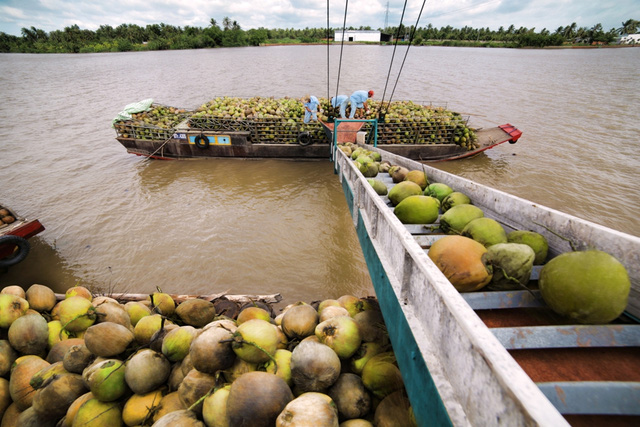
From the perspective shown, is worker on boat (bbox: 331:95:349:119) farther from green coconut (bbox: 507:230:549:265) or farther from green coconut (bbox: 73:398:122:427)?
green coconut (bbox: 73:398:122:427)

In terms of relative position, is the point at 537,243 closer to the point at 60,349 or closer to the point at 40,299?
the point at 60,349

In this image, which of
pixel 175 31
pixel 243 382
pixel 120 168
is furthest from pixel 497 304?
pixel 175 31

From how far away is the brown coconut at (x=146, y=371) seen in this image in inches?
87.0

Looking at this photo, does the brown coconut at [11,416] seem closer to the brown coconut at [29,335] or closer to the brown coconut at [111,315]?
the brown coconut at [29,335]

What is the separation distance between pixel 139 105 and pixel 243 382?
13.0 metres

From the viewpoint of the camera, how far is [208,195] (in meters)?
8.66

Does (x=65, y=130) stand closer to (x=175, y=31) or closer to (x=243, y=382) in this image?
(x=243, y=382)

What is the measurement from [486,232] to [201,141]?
10017 mm

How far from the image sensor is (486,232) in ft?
7.25

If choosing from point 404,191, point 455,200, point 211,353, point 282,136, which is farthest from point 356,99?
point 211,353

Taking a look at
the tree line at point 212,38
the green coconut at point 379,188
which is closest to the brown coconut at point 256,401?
the green coconut at point 379,188

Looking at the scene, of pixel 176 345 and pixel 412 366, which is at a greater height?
pixel 412 366

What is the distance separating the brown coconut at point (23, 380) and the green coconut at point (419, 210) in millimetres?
3921

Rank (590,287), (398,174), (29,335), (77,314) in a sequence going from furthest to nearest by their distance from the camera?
(398,174) < (77,314) < (29,335) < (590,287)
